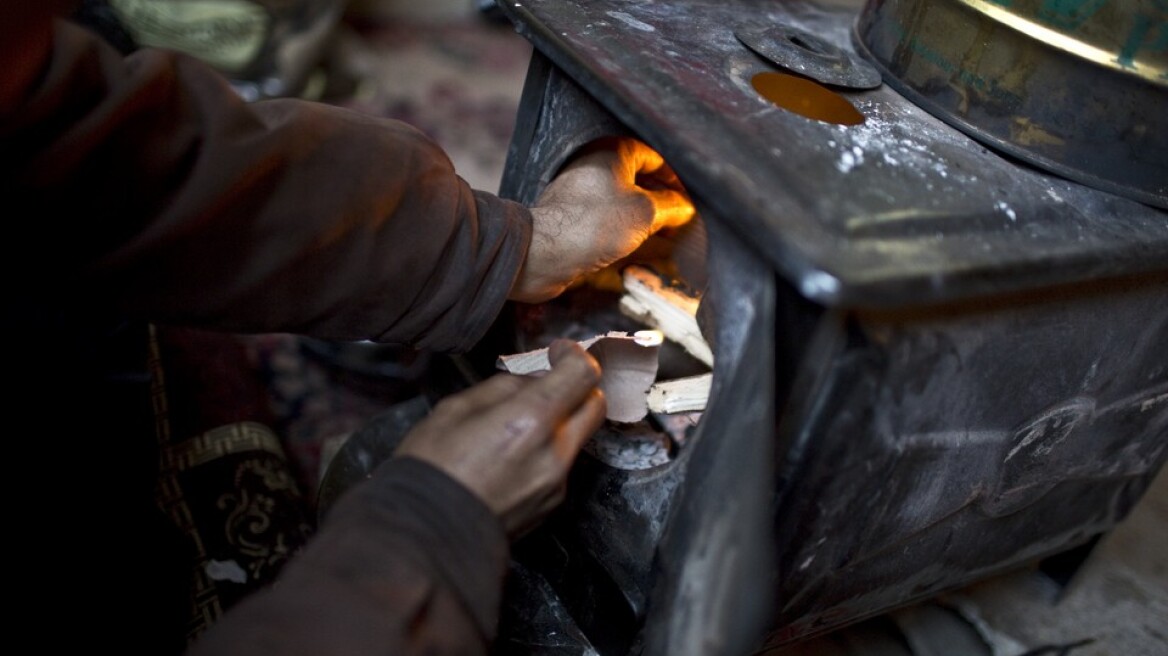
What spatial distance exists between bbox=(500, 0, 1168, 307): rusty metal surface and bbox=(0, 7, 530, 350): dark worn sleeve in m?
0.27

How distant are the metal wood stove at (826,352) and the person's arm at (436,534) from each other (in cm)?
18

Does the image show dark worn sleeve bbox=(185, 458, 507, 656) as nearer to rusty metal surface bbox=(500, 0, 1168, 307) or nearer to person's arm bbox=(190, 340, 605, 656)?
person's arm bbox=(190, 340, 605, 656)

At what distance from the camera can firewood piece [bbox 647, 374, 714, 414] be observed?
4.55 feet

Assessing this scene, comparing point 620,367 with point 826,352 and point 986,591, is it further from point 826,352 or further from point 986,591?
point 986,591

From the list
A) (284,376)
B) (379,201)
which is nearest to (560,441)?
(379,201)

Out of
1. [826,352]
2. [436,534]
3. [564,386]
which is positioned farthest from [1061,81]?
[436,534]

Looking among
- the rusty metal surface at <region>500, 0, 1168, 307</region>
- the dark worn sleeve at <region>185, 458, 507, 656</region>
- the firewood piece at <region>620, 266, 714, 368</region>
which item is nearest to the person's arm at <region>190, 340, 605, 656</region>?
the dark worn sleeve at <region>185, 458, 507, 656</region>

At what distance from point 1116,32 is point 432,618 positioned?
1033 millimetres

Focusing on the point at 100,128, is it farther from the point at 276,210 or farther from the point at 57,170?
the point at 276,210

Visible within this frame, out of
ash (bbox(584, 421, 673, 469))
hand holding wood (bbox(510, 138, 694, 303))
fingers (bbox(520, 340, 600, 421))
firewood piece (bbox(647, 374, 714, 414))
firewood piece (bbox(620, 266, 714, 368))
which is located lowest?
ash (bbox(584, 421, 673, 469))

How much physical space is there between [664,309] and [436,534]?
29.5 inches

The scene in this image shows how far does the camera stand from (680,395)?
1403mm

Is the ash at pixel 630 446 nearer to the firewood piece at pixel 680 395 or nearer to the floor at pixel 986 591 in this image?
the firewood piece at pixel 680 395

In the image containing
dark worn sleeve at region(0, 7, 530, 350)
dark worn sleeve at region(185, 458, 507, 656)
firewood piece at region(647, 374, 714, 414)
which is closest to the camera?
dark worn sleeve at region(185, 458, 507, 656)
